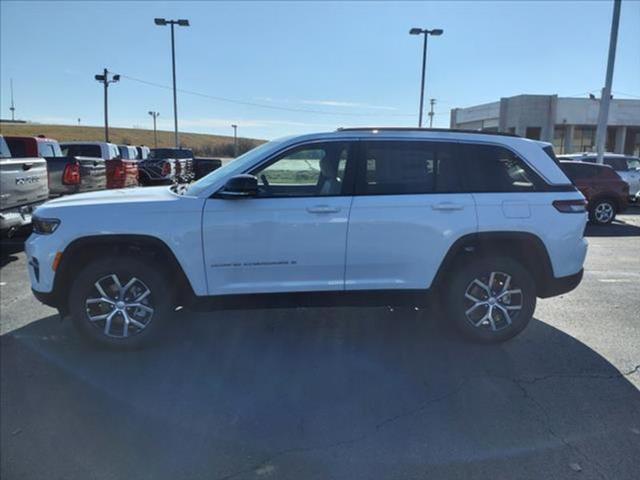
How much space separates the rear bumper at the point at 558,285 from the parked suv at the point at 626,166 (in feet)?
42.0

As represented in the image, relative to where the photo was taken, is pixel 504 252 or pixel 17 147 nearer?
pixel 504 252

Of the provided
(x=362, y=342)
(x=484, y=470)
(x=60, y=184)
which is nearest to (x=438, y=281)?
(x=362, y=342)

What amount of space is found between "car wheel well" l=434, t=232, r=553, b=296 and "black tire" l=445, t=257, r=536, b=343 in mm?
64

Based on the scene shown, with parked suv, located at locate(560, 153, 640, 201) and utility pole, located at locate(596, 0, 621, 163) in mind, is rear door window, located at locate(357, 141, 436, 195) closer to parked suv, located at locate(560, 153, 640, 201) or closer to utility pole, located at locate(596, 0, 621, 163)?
parked suv, located at locate(560, 153, 640, 201)

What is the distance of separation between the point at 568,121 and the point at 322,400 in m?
44.1

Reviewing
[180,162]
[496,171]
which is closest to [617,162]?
[496,171]

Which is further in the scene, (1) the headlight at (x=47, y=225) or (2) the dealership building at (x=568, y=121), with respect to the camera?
(2) the dealership building at (x=568, y=121)

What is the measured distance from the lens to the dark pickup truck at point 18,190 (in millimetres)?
7199

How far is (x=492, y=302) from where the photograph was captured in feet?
14.8

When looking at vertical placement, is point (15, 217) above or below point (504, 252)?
below

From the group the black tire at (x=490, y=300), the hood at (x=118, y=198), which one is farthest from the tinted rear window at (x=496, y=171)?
the hood at (x=118, y=198)

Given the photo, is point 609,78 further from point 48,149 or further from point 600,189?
point 48,149

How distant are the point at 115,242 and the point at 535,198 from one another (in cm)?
357

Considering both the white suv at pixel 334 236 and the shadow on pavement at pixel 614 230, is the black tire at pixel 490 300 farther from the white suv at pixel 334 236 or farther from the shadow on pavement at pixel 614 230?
the shadow on pavement at pixel 614 230
